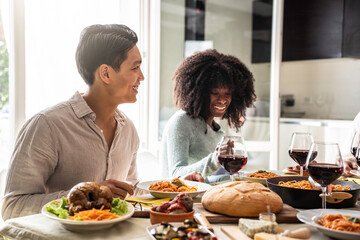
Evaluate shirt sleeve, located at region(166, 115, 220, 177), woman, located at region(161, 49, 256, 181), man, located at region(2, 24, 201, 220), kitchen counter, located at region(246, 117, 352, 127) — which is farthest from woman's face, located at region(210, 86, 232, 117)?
kitchen counter, located at region(246, 117, 352, 127)

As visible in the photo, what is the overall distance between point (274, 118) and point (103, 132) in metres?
2.73

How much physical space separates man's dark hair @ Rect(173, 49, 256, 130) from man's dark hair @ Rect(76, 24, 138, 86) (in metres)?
0.84

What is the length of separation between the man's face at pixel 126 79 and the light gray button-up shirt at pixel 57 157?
0.48 feet

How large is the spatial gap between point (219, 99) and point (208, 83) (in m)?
0.14

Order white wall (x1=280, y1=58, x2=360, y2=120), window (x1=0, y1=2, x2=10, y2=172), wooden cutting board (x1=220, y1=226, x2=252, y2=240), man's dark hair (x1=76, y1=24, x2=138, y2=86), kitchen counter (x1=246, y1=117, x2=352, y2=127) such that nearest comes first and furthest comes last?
wooden cutting board (x1=220, y1=226, x2=252, y2=240), man's dark hair (x1=76, y1=24, x2=138, y2=86), window (x1=0, y1=2, x2=10, y2=172), kitchen counter (x1=246, y1=117, x2=352, y2=127), white wall (x1=280, y1=58, x2=360, y2=120)

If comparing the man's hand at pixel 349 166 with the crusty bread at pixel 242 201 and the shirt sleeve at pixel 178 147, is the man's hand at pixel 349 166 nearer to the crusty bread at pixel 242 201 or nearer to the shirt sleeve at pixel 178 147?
the shirt sleeve at pixel 178 147

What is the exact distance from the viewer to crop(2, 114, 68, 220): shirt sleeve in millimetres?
1402

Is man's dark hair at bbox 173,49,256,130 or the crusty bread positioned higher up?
man's dark hair at bbox 173,49,256,130

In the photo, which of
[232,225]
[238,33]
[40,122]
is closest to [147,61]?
[238,33]

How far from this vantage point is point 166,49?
406 centimetres

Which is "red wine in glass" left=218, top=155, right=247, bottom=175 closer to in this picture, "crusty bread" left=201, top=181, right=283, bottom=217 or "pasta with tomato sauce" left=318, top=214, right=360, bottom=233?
"crusty bread" left=201, top=181, right=283, bottom=217

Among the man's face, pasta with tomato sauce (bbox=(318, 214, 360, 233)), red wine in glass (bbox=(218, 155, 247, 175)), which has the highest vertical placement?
the man's face

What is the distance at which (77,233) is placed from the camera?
3.30ft

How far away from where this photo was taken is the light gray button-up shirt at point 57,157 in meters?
1.43
